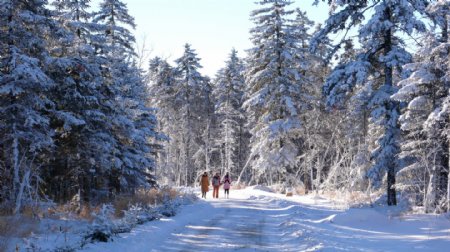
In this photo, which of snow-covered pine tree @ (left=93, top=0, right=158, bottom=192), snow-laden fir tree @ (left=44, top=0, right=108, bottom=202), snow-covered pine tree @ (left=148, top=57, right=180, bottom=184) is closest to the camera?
snow-laden fir tree @ (left=44, top=0, right=108, bottom=202)

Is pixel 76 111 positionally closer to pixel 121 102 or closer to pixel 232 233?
pixel 121 102

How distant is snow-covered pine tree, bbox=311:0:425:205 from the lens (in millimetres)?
16062

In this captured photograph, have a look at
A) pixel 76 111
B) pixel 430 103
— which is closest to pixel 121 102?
pixel 76 111

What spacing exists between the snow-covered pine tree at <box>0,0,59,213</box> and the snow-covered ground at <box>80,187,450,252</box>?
15.6 ft

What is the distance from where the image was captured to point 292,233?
1192cm

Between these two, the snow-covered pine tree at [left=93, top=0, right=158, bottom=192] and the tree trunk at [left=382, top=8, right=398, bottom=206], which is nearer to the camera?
the tree trunk at [left=382, top=8, right=398, bottom=206]

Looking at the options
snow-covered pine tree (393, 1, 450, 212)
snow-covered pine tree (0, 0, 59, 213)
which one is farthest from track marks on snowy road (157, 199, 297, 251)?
snow-covered pine tree (0, 0, 59, 213)

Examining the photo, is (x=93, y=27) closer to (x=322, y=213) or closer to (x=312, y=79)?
(x=322, y=213)

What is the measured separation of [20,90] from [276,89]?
20095 mm

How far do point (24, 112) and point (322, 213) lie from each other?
421 inches

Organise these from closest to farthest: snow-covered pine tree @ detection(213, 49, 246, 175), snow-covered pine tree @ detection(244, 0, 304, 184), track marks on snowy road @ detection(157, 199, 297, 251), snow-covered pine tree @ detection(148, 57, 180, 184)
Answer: track marks on snowy road @ detection(157, 199, 297, 251)
snow-covered pine tree @ detection(244, 0, 304, 184)
snow-covered pine tree @ detection(213, 49, 246, 175)
snow-covered pine tree @ detection(148, 57, 180, 184)

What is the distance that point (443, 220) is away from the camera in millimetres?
11805

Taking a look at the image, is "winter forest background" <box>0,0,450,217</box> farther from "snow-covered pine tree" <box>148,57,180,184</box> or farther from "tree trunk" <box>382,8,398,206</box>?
"snow-covered pine tree" <box>148,57,180,184</box>

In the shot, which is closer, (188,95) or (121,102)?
(121,102)
